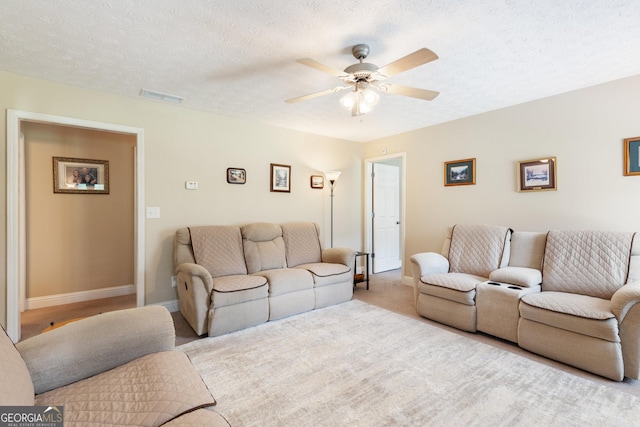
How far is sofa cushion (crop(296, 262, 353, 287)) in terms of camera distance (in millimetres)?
3439

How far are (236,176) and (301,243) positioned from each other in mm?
1263

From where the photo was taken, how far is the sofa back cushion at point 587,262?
244 cm

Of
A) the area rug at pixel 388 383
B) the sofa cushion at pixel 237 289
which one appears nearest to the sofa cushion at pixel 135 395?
the area rug at pixel 388 383

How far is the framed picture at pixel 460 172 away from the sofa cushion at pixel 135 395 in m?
3.74

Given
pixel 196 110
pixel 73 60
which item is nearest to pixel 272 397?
pixel 73 60

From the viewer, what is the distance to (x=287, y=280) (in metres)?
3.19

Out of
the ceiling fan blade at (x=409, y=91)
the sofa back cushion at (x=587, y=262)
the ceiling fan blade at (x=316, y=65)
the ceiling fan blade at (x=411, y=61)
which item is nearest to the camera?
the ceiling fan blade at (x=411, y=61)

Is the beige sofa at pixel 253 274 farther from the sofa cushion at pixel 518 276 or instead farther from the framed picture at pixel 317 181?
the sofa cushion at pixel 518 276

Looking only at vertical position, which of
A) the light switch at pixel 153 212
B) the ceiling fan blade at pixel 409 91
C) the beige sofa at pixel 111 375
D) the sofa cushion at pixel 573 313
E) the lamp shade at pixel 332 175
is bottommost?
the sofa cushion at pixel 573 313

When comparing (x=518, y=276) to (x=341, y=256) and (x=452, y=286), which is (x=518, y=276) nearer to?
(x=452, y=286)

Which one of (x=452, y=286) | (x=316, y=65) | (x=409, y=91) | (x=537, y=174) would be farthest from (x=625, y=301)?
(x=316, y=65)

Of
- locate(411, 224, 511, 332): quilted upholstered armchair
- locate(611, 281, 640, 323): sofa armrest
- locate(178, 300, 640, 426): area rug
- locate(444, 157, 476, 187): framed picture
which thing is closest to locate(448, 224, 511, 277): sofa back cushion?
locate(411, 224, 511, 332): quilted upholstered armchair

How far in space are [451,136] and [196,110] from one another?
3358 mm

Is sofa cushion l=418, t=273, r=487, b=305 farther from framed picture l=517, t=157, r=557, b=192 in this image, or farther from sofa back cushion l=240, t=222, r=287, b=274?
sofa back cushion l=240, t=222, r=287, b=274
